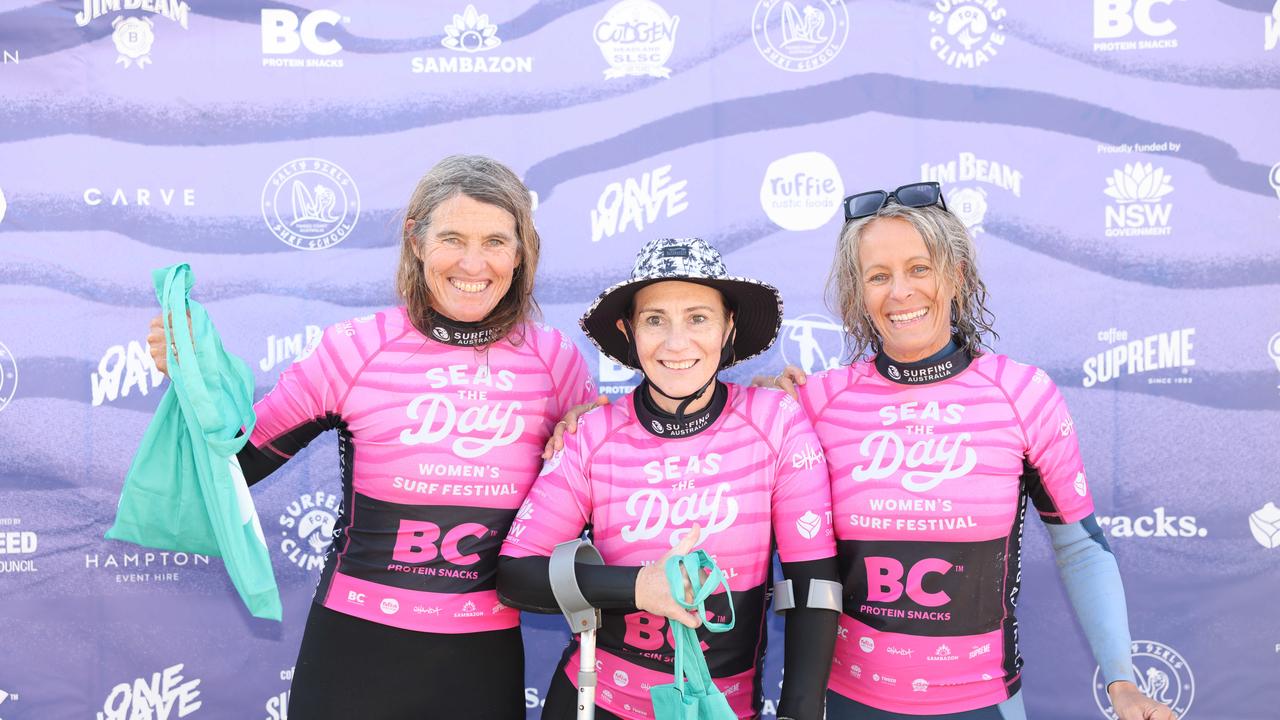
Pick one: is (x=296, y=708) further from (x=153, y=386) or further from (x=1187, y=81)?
(x=1187, y=81)

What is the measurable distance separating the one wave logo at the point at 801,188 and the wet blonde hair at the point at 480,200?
54.8 inches

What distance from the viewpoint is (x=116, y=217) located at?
11.4 ft

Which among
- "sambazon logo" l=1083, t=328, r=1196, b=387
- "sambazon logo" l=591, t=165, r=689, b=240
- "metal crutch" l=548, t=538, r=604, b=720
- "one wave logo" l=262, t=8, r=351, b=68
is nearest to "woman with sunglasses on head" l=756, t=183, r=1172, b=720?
"metal crutch" l=548, t=538, r=604, b=720

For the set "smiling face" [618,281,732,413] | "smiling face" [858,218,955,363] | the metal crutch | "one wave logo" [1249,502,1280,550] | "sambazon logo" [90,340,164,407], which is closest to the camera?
the metal crutch

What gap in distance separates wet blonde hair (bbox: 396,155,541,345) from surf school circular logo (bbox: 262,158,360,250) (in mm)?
1287

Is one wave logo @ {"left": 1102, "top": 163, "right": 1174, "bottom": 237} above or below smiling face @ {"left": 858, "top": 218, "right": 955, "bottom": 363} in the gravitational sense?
above

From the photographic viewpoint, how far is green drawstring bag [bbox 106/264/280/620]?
6.70 ft

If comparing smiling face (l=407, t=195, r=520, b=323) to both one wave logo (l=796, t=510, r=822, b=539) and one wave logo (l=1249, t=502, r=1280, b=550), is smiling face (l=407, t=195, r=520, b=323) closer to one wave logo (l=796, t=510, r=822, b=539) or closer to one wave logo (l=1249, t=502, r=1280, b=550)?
one wave logo (l=796, t=510, r=822, b=539)

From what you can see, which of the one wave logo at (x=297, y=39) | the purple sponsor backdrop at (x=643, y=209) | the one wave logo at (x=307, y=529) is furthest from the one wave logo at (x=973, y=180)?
the one wave logo at (x=307, y=529)

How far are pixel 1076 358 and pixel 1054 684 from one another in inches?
50.6

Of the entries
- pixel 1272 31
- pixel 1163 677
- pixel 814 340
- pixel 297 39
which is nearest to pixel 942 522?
pixel 814 340

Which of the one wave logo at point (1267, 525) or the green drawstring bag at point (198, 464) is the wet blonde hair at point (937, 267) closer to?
the green drawstring bag at point (198, 464)

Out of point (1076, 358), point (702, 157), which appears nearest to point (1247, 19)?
point (1076, 358)

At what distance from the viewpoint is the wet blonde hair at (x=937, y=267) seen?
2.13 metres
